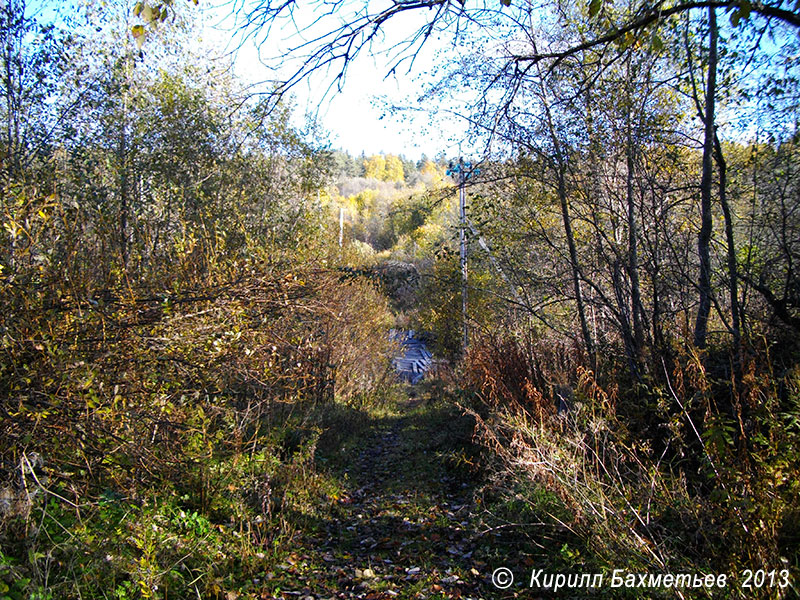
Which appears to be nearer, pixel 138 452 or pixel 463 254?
pixel 138 452

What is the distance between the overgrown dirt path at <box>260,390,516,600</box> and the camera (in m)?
4.38

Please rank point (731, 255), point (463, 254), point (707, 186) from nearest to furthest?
point (731, 255) < point (707, 186) < point (463, 254)

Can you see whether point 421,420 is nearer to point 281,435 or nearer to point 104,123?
point 281,435

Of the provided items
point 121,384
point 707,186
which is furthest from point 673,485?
point 121,384

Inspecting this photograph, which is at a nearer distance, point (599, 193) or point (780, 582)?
point (780, 582)

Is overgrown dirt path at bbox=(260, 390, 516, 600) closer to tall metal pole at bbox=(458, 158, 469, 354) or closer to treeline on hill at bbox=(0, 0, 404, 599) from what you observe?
treeline on hill at bbox=(0, 0, 404, 599)

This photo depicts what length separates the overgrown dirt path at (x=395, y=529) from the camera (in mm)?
4383

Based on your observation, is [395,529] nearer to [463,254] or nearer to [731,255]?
[731,255]

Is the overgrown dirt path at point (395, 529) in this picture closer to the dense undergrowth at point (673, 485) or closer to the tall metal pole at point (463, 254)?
the dense undergrowth at point (673, 485)

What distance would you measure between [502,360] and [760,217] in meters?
3.75

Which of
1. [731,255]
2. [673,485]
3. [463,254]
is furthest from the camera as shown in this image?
[463,254]

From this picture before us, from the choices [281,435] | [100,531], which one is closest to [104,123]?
[281,435]

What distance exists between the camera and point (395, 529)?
5.57 metres

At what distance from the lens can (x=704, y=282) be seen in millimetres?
5617
